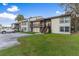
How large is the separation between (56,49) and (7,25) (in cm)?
61

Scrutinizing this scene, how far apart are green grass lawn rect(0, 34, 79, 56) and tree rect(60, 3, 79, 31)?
0.55ft

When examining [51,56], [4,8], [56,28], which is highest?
[4,8]

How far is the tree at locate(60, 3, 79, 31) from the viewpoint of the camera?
356cm

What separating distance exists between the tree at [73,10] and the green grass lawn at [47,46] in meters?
0.17

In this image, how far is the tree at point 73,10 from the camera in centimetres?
356

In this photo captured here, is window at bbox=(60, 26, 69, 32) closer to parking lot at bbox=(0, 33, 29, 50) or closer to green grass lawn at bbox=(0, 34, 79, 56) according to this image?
green grass lawn at bbox=(0, 34, 79, 56)

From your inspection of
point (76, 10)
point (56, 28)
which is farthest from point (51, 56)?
point (76, 10)

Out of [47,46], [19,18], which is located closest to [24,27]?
[19,18]

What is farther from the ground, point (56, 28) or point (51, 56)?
point (56, 28)

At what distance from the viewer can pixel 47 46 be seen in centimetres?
358

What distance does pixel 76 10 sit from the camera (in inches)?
141

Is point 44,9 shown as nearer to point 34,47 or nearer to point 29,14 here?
point 29,14

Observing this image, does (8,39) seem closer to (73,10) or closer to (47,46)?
(47,46)

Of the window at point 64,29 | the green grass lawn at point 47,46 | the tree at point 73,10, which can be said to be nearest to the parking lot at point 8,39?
the green grass lawn at point 47,46
